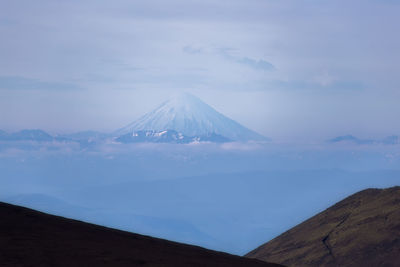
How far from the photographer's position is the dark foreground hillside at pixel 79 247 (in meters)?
25.0

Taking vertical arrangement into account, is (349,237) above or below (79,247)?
A: above

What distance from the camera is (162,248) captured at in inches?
1175

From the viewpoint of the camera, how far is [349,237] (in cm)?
7069

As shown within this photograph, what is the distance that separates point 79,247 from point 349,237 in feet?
166

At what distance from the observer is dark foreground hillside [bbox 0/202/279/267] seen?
2503 centimetres

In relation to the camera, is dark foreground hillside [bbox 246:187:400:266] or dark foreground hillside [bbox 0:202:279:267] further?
dark foreground hillside [bbox 246:187:400:266]

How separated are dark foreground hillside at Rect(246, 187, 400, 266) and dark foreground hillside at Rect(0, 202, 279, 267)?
127 feet

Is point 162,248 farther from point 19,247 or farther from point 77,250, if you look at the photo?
point 19,247

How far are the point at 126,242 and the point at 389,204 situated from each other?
5372cm

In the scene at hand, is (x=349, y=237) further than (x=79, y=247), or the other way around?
(x=349, y=237)

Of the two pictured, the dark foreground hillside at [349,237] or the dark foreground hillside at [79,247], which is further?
the dark foreground hillside at [349,237]

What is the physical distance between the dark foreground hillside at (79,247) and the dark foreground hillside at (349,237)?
38.8m

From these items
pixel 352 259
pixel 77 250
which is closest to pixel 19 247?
pixel 77 250

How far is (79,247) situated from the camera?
1066 inches
